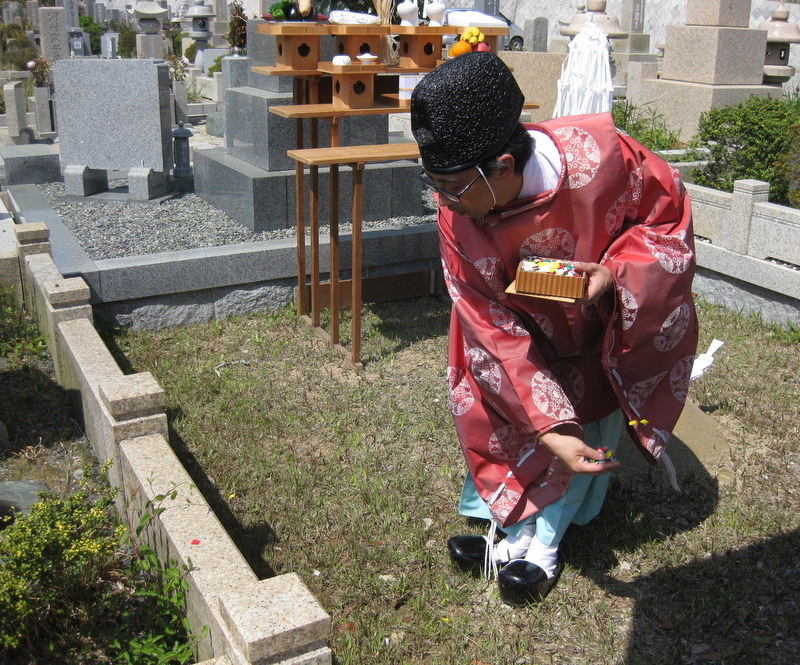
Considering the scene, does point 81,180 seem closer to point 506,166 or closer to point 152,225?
point 152,225

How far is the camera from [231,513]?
3410 mm

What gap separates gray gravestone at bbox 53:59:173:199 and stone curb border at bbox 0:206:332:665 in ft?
8.69

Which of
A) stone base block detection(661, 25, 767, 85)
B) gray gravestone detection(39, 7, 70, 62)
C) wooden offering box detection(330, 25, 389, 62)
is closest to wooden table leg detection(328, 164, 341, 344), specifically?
wooden offering box detection(330, 25, 389, 62)

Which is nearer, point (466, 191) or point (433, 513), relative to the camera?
point (466, 191)

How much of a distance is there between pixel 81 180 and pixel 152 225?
130 cm

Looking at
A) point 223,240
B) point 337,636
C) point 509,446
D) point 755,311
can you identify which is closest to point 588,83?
point 755,311

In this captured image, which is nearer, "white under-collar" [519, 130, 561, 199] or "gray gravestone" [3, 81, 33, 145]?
"white under-collar" [519, 130, 561, 199]

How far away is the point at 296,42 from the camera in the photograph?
17.1 feet

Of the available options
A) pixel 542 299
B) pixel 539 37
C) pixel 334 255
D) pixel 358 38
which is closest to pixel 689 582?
pixel 542 299

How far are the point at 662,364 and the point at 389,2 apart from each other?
11.6ft

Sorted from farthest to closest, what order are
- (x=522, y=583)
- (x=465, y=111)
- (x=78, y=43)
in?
(x=78, y=43)
(x=522, y=583)
(x=465, y=111)

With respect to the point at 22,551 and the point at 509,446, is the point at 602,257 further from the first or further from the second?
the point at 22,551

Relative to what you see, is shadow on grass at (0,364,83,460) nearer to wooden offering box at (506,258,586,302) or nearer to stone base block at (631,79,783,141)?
wooden offering box at (506,258,586,302)

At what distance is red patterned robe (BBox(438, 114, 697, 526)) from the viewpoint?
8.05 ft
